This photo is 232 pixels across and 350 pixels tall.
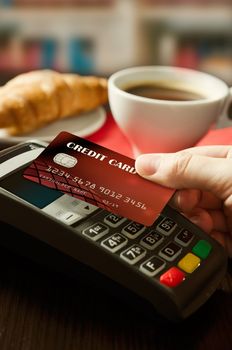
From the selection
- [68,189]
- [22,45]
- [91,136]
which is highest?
[68,189]

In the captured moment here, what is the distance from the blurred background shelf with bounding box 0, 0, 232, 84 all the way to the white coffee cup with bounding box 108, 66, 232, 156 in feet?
3.21

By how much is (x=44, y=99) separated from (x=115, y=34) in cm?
99

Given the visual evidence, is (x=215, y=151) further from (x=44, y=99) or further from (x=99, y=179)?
(x=44, y=99)

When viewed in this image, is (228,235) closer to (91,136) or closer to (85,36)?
(91,136)

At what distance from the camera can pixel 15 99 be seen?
74 cm

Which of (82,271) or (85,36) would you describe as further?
(85,36)

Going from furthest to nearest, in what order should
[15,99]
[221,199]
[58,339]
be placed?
[15,99] < [221,199] < [58,339]

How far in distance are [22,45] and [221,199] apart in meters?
1.41

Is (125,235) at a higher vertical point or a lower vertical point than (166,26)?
higher

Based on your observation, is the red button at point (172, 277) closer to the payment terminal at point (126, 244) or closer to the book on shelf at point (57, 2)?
the payment terminal at point (126, 244)

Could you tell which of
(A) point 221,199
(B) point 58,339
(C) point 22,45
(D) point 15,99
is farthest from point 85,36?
(B) point 58,339

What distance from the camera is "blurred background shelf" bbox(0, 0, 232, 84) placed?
1.65 metres

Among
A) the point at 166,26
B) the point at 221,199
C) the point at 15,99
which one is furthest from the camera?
the point at 166,26

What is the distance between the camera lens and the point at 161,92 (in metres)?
0.71
